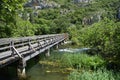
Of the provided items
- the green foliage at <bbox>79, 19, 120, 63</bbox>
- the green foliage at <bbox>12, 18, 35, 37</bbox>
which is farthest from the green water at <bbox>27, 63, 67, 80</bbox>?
the green foliage at <bbox>12, 18, 35, 37</bbox>

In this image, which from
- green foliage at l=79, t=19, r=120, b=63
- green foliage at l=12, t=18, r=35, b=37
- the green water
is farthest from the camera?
green foliage at l=12, t=18, r=35, b=37

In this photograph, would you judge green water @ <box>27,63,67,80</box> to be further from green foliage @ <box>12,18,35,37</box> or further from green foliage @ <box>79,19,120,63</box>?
green foliage @ <box>12,18,35,37</box>

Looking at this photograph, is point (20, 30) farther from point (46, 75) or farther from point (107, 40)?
point (46, 75)

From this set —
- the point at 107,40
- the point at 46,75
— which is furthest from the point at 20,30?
the point at 46,75

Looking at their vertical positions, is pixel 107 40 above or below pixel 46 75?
above

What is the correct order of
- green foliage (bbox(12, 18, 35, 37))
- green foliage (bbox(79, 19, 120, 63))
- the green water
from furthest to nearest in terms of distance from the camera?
1. green foliage (bbox(12, 18, 35, 37))
2. green foliage (bbox(79, 19, 120, 63))
3. the green water

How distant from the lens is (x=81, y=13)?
184 meters

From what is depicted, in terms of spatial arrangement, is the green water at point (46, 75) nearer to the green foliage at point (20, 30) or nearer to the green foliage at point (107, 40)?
the green foliage at point (107, 40)

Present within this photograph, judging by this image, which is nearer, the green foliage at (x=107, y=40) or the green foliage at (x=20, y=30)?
the green foliage at (x=107, y=40)

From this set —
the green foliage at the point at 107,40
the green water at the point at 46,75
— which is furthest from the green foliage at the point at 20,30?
the green foliage at the point at 107,40

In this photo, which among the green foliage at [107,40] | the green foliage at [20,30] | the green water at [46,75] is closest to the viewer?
the green water at [46,75]

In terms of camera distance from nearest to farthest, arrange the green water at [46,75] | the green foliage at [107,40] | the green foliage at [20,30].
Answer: the green water at [46,75], the green foliage at [107,40], the green foliage at [20,30]

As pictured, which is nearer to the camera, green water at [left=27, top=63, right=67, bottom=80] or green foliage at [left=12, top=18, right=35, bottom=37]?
green water at [left=27, top=63, right=67, bottom=80]

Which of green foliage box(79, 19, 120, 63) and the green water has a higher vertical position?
green foliage box(79, 19, 120, 63)
